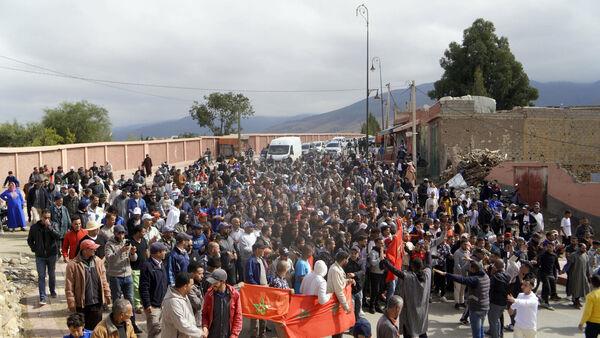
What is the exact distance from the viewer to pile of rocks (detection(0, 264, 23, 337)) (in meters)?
7.72

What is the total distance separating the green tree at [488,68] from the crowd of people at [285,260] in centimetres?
3692

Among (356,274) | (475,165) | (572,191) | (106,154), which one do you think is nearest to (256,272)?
(356,274)

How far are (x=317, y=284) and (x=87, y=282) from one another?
120 inches

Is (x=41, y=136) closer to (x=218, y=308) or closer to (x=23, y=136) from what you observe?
(x=23, y=136)

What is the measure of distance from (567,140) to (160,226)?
23.5 meters

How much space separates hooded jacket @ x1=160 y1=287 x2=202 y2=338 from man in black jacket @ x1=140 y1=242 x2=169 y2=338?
4.50ft

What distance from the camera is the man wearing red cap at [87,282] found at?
675cm

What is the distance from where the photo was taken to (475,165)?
2556 centimetres

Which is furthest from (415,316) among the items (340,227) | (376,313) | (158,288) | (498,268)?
(340,227)

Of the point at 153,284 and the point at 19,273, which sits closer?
the point at 153,284

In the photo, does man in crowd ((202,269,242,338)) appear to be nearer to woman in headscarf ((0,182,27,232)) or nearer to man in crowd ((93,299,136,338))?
man in crowd ((93,299,136,338))

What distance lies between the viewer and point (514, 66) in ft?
169

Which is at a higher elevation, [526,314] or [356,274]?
[356,274]

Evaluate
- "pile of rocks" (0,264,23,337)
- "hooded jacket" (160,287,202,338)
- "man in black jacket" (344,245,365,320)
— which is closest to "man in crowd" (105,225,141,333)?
"pile of rocks" (0,264,23,337)
